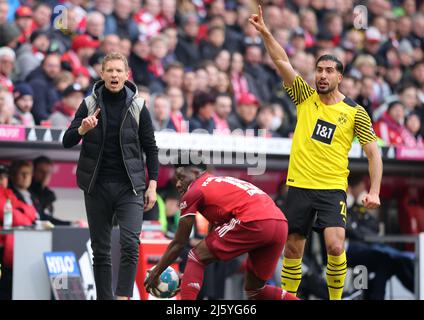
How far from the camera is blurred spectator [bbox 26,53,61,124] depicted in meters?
13.3

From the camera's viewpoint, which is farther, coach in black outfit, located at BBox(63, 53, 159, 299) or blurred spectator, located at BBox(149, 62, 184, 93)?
blurred spectator, located at BBox(149, 62, 184, 93)

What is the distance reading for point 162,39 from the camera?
615 inches

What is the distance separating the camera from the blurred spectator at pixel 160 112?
44.7ft

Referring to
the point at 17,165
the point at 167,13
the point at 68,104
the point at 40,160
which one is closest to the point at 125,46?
the point at 68,104

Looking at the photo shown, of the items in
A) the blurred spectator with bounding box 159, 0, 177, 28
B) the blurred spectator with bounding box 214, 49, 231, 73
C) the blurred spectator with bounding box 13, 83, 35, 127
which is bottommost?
the blurred spectator with bounding box 13, 83, 35, 127

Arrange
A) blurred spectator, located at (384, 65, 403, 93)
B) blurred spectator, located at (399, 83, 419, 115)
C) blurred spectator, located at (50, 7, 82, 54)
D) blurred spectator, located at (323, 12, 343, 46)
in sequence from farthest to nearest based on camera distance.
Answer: blurred spectator, located at (323, 12, 343, 46), blurred spectator, located at (384, 65, 403, 93), blurred spectator, located at (399, 83, 419, 115), blurred spectator, located at (50, 7, 82, 54)

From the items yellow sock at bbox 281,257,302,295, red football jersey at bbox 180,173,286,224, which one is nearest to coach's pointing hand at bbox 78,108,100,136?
red football jersey at bbox 180,173,286,224

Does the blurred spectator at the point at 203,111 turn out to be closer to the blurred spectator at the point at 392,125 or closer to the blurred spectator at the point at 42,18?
the blurred spectator at the point at 42,18

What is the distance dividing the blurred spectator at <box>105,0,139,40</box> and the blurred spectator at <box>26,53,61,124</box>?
1983 mm

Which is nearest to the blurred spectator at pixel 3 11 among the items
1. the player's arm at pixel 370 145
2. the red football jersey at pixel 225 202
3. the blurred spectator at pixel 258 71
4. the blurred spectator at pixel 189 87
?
the blurred spectator at pixel 189 87

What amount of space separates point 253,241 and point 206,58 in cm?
847

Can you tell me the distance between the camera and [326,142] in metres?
9.64

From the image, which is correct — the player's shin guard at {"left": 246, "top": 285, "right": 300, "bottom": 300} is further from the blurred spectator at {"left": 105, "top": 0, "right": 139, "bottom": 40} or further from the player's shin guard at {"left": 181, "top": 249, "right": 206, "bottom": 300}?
the blurred spectator at {"left": 105, "top": 0, "right": 139, "bottom": 40}

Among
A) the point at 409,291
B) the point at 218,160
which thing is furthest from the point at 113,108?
the point at 409,291
